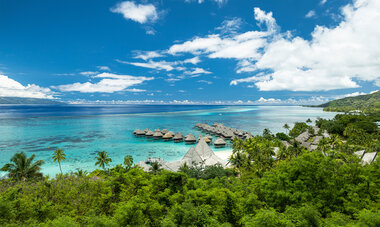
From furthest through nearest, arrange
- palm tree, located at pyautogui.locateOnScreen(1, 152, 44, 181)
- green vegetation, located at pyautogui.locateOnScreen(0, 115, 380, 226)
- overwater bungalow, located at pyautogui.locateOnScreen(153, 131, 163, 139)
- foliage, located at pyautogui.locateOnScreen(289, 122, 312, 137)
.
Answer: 1. foliage, located at pyautogui.locateOnScreen(289, 122, 312, 137)
2. overwater bungalow, located at pyautogui.locateOnScreen(153, 131, 163, 139)
3. palm tree, located at pyautogui.locateOnScreen(1, 152, 44, 181)
4. green vegetation, located at pyautogui.locateOnScreen(0, 115, 380, 226)

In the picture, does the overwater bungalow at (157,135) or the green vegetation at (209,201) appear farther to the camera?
the overwater bungalow at (157,135)

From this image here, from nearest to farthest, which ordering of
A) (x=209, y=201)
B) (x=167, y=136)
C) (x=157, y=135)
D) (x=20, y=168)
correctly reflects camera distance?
(x=209, y=201)
(x=20, y=168)
(x=167, y=136)
(x=157, y=135)

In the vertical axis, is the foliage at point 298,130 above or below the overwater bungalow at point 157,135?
above

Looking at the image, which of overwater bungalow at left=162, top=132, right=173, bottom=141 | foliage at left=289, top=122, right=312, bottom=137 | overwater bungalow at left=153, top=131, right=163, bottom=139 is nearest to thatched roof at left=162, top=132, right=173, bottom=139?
overwater bungalow at left=162, top=132, right=173, bottom=141

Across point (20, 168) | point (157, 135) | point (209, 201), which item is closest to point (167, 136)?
point (157, 135)

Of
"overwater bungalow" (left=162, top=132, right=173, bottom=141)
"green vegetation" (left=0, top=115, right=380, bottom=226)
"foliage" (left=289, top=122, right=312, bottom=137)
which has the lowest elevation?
"overwater bungalow" (left=162, top=132, right=173, bottom=141)

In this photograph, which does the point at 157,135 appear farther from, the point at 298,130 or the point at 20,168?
the point at 298,130

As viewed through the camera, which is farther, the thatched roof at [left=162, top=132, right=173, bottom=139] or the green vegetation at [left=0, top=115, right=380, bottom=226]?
the thatched roof at [left=162, top=132, right=173, bottom=139]

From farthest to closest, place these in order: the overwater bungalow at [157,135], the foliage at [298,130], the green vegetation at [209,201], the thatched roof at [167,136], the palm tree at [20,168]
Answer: the foliage at [298,130]
the overwater bungalow at [157,135]
the thatched roof at [167,136]
the palm tree at [20,168]
the green vegetation at [209,201]

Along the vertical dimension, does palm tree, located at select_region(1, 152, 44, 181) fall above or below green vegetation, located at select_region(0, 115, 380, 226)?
below

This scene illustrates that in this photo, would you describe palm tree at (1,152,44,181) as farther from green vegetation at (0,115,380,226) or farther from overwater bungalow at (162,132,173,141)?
overwater bungalow at (162,132,173,141)

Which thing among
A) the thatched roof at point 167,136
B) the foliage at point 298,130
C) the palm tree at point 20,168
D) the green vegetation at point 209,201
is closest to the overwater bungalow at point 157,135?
the thatched roof at point 167,136

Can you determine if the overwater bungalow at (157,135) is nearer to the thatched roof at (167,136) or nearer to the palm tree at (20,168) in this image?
the thatched roof at (167,136)

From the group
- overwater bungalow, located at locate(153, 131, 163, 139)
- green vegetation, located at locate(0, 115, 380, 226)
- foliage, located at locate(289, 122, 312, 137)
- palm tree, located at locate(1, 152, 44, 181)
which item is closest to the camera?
green vegetation, located at locate(0, 115, 380, 226)
